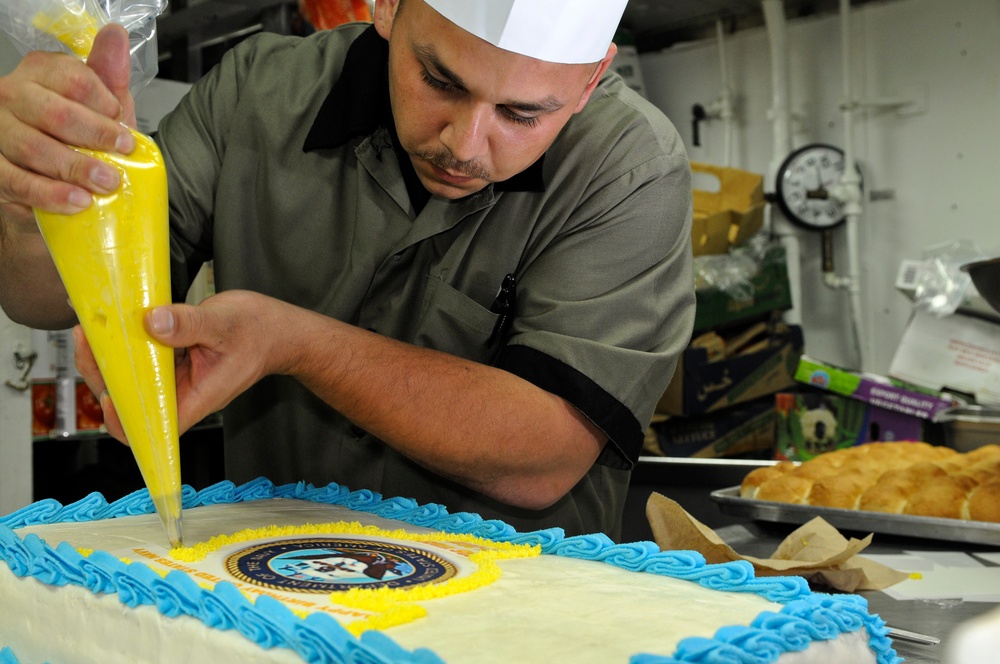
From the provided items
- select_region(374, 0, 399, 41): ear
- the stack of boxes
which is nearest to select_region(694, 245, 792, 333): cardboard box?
the stack of boxes

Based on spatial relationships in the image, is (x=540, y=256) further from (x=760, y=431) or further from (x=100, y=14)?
(x=760, y=431)

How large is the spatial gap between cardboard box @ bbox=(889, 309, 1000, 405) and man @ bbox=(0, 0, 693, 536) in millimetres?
2580

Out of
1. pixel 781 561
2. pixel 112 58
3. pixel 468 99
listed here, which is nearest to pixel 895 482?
pixel 781 561

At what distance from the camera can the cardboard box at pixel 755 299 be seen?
413 centimetres

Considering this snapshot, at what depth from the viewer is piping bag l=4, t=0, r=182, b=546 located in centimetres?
89

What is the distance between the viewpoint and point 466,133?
1128mm

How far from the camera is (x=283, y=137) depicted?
1508 millimetres

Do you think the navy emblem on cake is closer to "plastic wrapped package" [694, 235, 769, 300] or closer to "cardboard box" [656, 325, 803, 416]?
"cardboard box" [656, 325, 803, 416]

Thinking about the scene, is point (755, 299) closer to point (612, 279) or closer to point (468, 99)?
point (612, 279)

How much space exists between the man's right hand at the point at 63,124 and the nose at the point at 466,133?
37cm

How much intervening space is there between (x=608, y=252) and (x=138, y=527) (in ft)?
2.30

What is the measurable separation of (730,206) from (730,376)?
94 cm

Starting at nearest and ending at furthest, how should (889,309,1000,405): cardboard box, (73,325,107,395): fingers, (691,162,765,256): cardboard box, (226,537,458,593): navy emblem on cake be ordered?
(226,537,458,593): navy emblem on cake
(73,325,107,395): fingers
(889,309,1000,405): cardboard box
(691,162,765,256): cardboard box

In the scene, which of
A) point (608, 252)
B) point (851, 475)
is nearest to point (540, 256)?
point (608, 252)
